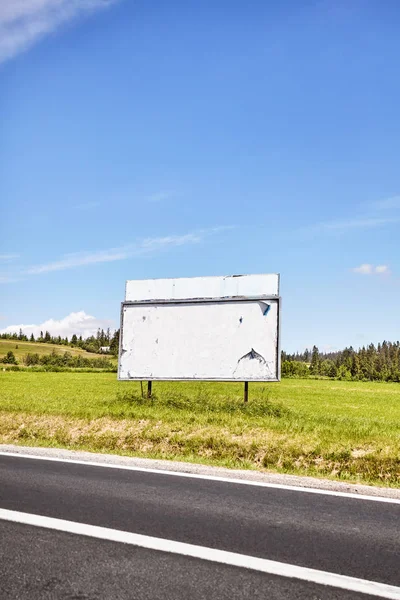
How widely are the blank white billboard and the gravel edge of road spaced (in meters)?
8.19

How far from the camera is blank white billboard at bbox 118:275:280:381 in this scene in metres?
16.8

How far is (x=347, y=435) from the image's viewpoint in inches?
423

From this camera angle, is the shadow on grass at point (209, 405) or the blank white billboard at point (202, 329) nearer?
the shadow on grass at point (209, 405)

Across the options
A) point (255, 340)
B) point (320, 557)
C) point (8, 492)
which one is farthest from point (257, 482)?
point (255, 340)

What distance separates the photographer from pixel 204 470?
7.92 metres

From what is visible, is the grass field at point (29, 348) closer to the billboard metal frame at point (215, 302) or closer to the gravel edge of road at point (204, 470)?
the billboard metal frame at point (215, 302)

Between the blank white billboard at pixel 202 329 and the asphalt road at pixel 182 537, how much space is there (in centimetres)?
969

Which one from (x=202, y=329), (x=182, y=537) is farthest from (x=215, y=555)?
(x=202, y=329)

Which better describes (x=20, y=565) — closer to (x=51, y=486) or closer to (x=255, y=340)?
(x=51, y=486)

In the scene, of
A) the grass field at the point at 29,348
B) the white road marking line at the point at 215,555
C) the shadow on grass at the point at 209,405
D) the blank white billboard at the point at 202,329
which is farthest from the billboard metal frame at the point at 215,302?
the grass field at the point at 29,348

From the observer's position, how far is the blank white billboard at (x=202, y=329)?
1683cm

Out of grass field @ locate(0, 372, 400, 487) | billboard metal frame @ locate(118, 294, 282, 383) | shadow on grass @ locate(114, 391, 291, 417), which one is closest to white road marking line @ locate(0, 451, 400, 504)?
grass field @ locate(0, 372, 400, 487)

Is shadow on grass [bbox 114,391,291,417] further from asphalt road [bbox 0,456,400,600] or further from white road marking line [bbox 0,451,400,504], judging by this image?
asphalt road [bbox 0,456,400,600]

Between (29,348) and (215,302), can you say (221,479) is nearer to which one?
(215,302)
